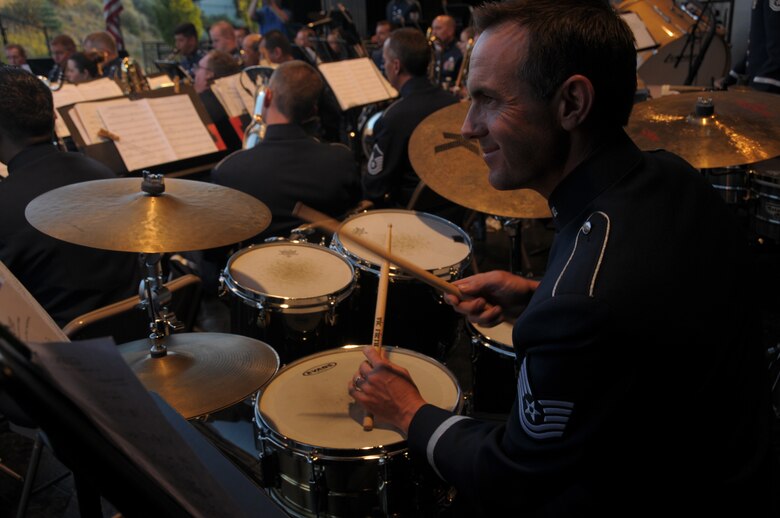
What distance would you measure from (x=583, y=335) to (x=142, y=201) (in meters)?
1.27

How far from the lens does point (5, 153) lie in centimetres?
253

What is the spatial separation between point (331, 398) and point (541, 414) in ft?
2.33

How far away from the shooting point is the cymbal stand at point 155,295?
179 cm

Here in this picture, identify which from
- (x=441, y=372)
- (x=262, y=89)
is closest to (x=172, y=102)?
(x=262, y=89)

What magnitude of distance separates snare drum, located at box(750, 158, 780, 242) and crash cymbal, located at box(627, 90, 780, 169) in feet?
1.34

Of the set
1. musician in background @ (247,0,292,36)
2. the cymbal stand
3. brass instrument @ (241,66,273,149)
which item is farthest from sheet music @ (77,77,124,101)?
musician in background @ (247,0,292,36)

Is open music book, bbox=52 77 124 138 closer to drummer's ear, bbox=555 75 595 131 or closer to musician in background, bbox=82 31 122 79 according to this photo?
musician in background, bbox=82 31 122 79

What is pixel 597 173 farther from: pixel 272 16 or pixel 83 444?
pixel 272 16

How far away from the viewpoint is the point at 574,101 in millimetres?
1171

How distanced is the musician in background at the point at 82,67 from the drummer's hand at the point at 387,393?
19.2 ft

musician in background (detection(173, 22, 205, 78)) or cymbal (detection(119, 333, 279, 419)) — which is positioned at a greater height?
musician in background (detection(173, 22, 205, 78))

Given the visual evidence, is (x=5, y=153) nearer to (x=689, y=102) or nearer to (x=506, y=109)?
(x=506, y=109)

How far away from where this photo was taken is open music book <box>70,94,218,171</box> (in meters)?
3.18

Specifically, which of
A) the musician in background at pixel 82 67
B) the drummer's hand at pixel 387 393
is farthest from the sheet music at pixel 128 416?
the musician in background at pixel 82 67
